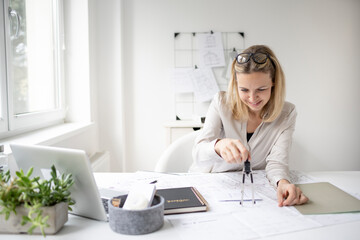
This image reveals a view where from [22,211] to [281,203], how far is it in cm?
75

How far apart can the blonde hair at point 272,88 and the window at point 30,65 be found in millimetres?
1129

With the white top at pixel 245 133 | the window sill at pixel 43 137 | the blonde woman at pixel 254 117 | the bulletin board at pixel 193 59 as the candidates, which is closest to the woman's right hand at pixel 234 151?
the blonde woman at pixel 254 117

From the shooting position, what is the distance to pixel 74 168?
0.83m

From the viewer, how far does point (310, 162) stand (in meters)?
3.07

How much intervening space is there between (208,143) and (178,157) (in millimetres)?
332

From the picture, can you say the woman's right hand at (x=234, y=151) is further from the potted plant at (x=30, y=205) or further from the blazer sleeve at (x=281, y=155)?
the potted plant at (x=30, y=205)

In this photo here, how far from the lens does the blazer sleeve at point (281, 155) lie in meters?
1.24

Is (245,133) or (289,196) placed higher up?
(245,133)

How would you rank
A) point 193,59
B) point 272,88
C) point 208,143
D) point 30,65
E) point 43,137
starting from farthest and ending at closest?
point 193,59, point 30,65, point 43,137, point 272,88, point 208,143

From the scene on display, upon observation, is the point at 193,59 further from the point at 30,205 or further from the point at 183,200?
the point at 30,205

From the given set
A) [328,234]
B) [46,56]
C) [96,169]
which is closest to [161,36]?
[46,56]

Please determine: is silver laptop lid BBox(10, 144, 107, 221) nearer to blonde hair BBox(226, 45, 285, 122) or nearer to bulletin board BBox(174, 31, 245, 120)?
blonde hair BBox(226, 45, 285, 122)

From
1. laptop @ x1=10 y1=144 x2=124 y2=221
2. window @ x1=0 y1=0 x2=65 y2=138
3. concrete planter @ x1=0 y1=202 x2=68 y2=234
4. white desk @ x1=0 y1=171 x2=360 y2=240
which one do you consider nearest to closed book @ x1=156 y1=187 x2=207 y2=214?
white desk @ x1=0 y1=171 x2=360 y2=240

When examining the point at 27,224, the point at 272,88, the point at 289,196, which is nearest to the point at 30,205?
the point at 27,224
